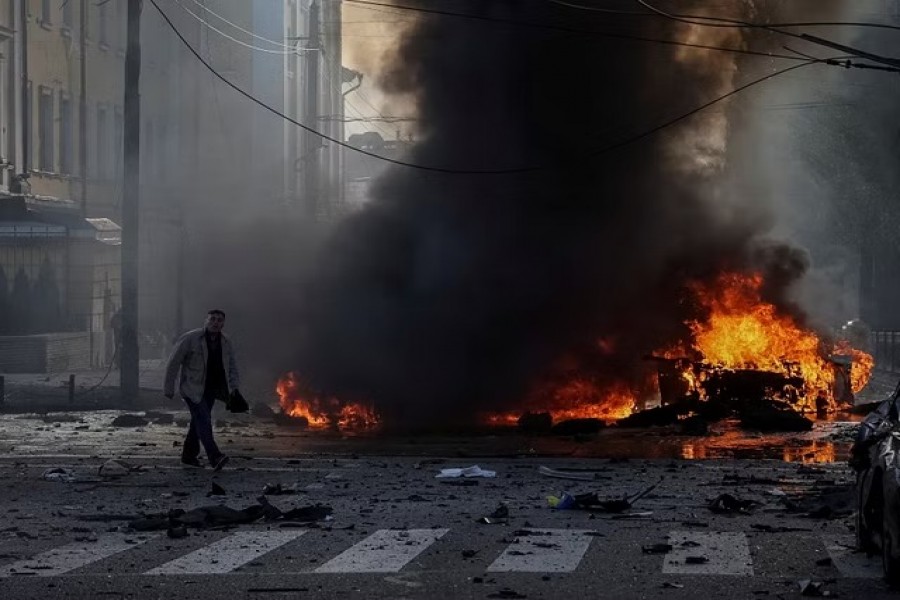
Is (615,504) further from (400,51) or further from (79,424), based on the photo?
(400,51)

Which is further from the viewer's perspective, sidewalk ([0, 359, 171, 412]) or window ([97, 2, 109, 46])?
window ([97, 2, 109, 46])

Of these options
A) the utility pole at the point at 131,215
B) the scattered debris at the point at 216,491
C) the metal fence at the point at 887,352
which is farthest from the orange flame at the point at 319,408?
the metal fence at the point at 887,352

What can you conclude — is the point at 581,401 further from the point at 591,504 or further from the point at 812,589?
the point at 812,589

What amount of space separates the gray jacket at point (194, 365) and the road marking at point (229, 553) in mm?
5347

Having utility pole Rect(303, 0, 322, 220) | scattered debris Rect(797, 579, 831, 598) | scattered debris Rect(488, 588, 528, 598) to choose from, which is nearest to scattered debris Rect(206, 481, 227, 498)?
scattered debris Rect(488, 588, 528, 598)

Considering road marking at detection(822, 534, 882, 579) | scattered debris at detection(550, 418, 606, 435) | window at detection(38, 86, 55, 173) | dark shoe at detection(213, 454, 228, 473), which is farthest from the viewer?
window at detection(38, 86, 55, 173)

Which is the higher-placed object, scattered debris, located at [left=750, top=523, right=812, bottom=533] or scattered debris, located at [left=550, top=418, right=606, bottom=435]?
scattered debris, located at [left=750, top=523, right=812, bottom=533]

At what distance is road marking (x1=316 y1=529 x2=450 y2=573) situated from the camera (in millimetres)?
10352

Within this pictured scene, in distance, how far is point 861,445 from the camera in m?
10.8

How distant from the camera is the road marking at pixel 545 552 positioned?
1036 cm

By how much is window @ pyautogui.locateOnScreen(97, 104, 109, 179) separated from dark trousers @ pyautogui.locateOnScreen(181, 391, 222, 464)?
92.8 feet

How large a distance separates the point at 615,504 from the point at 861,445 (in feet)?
10.0

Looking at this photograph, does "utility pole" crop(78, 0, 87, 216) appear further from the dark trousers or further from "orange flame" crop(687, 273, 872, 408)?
the dark trousers

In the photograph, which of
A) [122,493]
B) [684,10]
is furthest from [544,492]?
[684,10]
